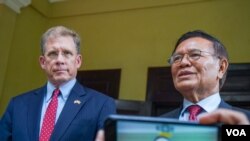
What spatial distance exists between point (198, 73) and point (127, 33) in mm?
2510

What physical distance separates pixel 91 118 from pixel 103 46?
8.28 ft

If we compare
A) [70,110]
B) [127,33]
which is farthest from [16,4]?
[70,110]

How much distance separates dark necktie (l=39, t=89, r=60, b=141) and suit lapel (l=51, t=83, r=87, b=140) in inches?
0.8

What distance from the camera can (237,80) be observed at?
10.1 feet

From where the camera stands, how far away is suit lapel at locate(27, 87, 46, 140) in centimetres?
123

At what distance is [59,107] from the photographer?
1.30m

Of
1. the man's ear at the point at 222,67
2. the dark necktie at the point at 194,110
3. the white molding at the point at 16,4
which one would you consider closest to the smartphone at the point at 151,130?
the dark necktie at the point at 194,110

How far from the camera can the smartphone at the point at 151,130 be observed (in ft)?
1.33

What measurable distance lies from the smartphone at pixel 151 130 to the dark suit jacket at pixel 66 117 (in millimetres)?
776

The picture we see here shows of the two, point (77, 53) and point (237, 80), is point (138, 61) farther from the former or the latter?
point (77, 53)

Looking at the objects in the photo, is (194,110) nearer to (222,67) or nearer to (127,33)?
(222,67)

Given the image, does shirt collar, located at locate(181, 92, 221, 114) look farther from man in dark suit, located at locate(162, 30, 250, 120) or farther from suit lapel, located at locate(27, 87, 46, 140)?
suit lapel, located at locate(27, 87, 46, 140)

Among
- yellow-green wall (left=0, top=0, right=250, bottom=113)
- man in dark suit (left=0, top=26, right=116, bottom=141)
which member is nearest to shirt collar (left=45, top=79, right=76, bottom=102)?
man in dark suit (left=0, top=26, right=116, bottom=141)

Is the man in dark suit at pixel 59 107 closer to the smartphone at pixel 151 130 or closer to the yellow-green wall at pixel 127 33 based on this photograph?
the smartphone at pixel 151 130
